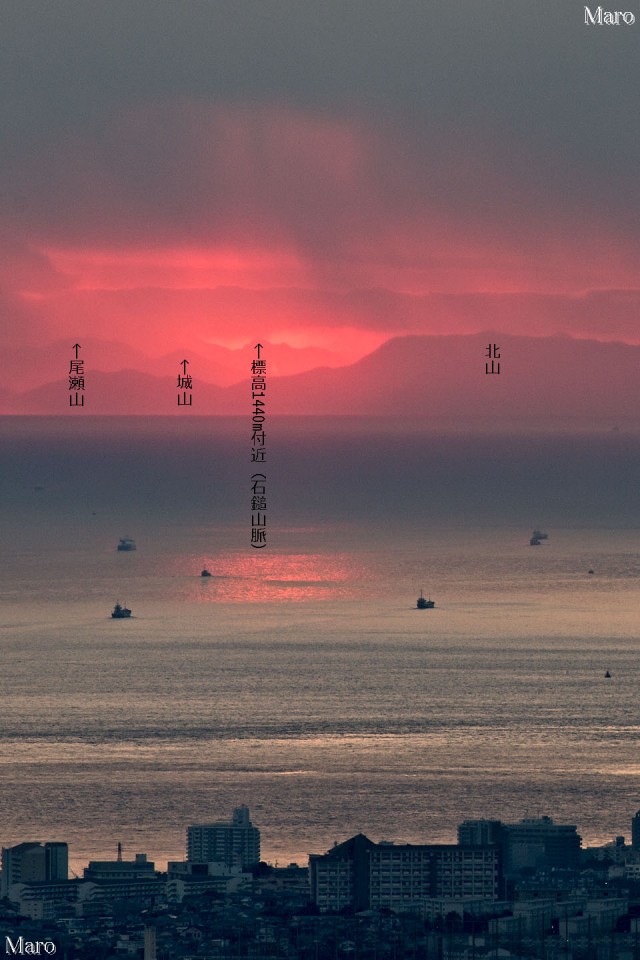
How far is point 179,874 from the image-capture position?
49219 millimetres

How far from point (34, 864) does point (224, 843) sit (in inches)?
214

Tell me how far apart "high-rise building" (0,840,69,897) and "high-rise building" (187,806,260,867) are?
12.0ft

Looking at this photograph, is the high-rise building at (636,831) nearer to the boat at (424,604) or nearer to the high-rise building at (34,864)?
the high-rise building at (34,864)

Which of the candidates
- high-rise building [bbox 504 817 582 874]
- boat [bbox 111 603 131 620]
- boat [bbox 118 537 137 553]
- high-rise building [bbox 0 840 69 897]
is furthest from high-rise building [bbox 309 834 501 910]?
boat [bbox 118 537 137 553]

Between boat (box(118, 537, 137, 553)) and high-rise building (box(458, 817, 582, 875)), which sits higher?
boat (box(118, 537, 137, 553))

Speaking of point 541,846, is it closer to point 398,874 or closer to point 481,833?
point 481,833

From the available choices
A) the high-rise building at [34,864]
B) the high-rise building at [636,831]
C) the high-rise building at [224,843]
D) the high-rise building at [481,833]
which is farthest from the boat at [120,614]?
the high-rise building at [34,864]

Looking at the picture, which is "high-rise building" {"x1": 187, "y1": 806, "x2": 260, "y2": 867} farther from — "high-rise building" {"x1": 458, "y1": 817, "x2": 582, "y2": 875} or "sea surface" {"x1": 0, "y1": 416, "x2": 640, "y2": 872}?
"high-rise building" {"x1": 458, "y1": 817, "x2": 582, "y2": 875}

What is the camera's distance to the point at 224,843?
52.3 m

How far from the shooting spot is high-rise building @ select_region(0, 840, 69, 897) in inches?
1891

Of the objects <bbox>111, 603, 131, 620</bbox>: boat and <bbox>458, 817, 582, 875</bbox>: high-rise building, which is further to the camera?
<bbox>111, 603, 131, 620</bbox>: boat

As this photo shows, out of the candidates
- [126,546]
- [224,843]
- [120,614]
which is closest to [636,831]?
[224,843]

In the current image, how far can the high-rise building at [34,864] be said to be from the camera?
4803 cm

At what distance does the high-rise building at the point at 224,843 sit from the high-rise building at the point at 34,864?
3659 millimetres
